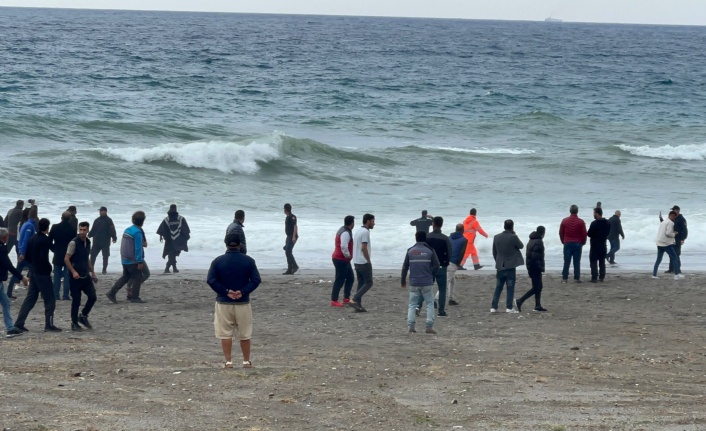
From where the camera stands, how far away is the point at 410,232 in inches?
839

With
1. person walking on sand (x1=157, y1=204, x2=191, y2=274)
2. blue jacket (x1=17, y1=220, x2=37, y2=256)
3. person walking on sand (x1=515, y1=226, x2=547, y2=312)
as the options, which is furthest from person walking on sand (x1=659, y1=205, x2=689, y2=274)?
blue jacket (x1=17, y1=220, x2=37, y2=256)

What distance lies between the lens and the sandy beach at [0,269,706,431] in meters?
7.59

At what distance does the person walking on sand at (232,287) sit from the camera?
9039mm

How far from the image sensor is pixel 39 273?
11352 mm

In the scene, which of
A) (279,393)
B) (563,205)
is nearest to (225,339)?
(279,393)

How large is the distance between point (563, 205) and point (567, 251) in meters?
10.6

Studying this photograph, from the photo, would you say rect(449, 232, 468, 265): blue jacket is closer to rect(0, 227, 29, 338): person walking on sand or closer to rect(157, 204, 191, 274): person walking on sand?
rect(157, 204, 191, 274): person walking on sand

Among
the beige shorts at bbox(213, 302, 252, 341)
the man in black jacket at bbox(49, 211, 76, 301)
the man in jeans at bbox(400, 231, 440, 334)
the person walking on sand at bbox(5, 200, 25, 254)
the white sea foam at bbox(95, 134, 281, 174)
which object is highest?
the white sea foam at bbox(95, 134, 281, 174)

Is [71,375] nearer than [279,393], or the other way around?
[279,393]

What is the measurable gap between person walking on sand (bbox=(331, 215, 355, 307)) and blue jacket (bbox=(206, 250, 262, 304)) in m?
4.07

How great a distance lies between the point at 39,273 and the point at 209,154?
2119 centimetres

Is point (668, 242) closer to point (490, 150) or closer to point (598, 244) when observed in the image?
point (598, 244)

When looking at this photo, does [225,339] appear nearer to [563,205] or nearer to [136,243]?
[136,243]

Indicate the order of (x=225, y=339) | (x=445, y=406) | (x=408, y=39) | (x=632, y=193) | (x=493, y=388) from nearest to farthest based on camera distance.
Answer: (x=445, y=406) < (x=493, y=388) < (x=225, y=339) < (x=632, y=193) < (x=408, y=39)
